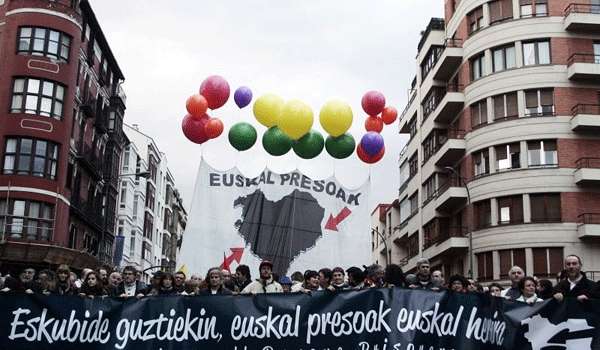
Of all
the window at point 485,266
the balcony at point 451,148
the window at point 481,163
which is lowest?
the window at point 485,266

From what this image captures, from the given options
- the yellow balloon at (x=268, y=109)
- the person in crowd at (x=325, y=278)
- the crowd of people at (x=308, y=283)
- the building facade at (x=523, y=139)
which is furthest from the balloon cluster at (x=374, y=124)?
the building facade at (x=523, y=139)

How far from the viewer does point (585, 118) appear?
3834 cm

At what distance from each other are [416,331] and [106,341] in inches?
154

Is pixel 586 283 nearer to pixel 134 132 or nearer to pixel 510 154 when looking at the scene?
pixel 510 154

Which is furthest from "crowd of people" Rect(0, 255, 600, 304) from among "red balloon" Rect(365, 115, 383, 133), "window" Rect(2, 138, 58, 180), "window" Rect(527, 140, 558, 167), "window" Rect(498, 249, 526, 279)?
"window" Rect(527, 140, 558, 167)

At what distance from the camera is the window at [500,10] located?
41600 millimetres

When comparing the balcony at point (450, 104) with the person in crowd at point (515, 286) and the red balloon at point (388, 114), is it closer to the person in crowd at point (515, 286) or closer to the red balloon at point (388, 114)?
the red balloon at point (388, 114)

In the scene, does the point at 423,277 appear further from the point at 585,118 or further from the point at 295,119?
the point at 585,118

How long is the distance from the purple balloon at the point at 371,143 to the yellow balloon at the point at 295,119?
4.48ft

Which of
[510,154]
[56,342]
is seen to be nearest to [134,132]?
[510,154]

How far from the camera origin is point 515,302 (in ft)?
32.4

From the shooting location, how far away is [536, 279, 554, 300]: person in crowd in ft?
34.1

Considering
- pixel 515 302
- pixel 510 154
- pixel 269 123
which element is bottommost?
pixel 515 302

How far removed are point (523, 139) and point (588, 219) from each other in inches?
208
